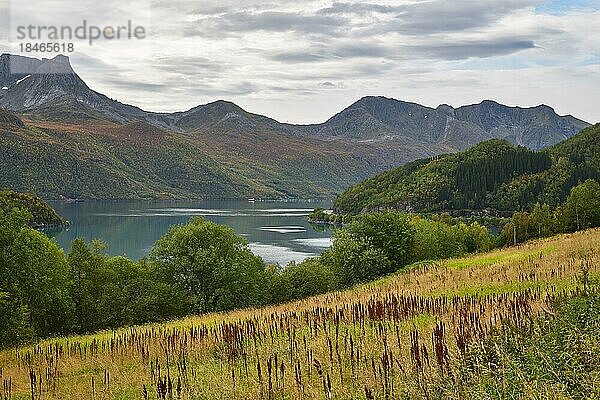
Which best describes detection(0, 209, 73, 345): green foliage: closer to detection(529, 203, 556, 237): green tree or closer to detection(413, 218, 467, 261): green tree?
detection(413, 218, 467, 261): green tree

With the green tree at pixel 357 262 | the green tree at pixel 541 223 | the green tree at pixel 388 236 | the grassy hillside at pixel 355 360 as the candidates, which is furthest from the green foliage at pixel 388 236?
the grassy hillside at pixel 355 360

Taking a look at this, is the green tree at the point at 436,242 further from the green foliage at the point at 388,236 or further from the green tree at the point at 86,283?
the green tree at the point at 86,283

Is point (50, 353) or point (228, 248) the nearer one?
point (50, 353)

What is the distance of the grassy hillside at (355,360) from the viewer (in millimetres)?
9612

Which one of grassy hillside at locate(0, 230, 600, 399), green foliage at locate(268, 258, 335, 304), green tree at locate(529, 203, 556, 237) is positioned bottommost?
green foliage at locate(268, 258, 335, 304)

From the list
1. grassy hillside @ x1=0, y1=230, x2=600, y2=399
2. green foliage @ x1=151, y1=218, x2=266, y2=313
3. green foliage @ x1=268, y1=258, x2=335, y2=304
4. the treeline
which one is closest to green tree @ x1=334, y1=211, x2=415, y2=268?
green foliage @ x1=268, y1=258, x2=335, y2=304

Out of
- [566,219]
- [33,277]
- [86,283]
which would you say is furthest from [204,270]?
[566,219]

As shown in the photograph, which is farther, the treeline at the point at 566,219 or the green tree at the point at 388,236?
the treeline at the point at 566,219

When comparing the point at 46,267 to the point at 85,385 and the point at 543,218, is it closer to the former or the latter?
the point at 85,385

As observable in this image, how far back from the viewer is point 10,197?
539 feet

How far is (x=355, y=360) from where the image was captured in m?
12.5

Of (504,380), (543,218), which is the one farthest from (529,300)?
(543,218)

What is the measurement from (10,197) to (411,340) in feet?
562

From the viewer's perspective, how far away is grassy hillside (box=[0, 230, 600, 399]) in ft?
31.5
